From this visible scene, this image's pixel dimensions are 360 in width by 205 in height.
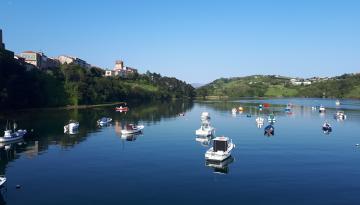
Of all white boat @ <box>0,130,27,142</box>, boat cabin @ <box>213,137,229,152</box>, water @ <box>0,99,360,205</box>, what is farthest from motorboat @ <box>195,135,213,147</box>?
white boat @ <box>0,130,27,142</box>

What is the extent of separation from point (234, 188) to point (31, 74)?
5310 inches

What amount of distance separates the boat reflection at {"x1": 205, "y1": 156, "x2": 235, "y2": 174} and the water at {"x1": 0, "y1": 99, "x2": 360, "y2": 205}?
313 millimetres

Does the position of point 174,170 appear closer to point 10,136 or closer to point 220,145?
point 220,145

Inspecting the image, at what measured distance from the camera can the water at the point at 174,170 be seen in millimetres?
39625

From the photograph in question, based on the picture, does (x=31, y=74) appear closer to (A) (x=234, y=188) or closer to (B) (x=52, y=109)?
(B) (x=52, y=109)

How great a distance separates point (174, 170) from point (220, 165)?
737cm

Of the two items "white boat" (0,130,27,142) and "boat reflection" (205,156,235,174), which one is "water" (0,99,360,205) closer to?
"boat reflection" (205,156,235,174)

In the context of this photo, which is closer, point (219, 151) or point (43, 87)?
point (219, 151)

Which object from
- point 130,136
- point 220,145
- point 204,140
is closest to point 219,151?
point 220,145

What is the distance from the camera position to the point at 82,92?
183 metres

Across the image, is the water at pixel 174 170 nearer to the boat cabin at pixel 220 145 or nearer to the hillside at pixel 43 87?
the boat cabin at pixel 220 145

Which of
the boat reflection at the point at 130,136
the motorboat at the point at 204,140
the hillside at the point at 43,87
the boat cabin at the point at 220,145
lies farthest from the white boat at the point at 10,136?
the hillside at the point at 43,87

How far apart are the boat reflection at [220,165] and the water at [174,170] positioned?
0.31 meters

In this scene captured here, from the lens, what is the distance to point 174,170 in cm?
5144
